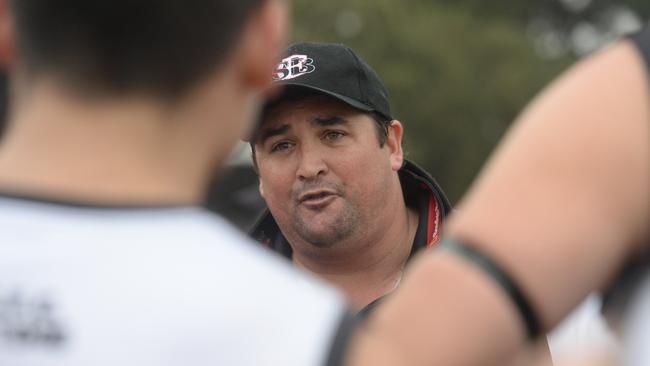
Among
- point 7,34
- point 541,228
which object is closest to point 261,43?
point 7,34

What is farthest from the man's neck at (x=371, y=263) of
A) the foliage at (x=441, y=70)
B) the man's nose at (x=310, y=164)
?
the foliage at (x=441, y=70)

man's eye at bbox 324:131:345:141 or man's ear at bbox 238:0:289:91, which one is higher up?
man's ear at bbox 238:0:289:91

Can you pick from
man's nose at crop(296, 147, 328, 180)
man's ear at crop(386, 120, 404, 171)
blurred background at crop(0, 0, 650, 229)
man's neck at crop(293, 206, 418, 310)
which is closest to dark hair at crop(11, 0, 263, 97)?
man's neck at crop(293, 206, 418, 310)

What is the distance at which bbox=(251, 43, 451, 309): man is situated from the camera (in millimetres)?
4805

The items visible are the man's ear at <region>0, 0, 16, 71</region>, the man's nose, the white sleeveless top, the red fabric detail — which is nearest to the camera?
the white sleeveless top

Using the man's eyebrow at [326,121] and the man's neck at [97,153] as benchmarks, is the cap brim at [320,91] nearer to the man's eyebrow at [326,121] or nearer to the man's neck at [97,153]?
the man's eyebrow at [326,121]

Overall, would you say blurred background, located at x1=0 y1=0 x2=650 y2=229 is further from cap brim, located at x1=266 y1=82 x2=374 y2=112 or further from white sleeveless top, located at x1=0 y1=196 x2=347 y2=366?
white sleeveless top, located at x1=0 y1=196 x2=347 y2=366

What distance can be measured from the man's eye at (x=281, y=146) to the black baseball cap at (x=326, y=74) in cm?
15

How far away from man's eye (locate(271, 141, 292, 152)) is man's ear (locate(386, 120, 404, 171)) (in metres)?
0.36

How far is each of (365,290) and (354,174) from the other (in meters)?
0.42

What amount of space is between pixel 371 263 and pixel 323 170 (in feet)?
1.21

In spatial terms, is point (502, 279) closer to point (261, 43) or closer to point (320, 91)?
point (261, 43)

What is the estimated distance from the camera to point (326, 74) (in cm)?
480

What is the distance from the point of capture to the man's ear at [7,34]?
6.09 feet
